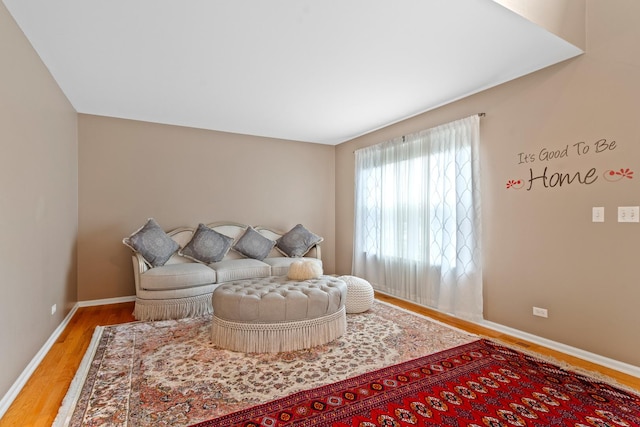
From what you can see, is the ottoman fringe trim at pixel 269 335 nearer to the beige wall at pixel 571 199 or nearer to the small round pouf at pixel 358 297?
the small round pouf at pixel 358 297

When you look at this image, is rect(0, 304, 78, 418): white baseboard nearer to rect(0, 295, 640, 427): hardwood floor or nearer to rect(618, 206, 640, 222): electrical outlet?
rect(0, 295, 640, 427): hardwood floor

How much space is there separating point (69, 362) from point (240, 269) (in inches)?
76.3

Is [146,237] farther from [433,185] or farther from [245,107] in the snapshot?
[433,185]

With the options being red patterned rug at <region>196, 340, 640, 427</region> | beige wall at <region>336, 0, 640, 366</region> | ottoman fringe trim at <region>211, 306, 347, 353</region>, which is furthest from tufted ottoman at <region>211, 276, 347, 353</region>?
beige wall at <region>336, 0, 640, 366</region>

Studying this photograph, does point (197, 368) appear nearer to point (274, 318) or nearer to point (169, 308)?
point (274, 318)

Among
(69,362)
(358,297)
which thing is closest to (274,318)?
(358,297)

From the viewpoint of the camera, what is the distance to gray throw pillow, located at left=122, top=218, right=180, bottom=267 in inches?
155

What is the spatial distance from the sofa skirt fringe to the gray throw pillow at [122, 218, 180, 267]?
0.54 m

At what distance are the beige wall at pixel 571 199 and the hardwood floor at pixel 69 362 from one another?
0.64 feet

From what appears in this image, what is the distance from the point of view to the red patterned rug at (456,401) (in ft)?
6.14

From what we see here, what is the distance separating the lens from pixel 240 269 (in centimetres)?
421

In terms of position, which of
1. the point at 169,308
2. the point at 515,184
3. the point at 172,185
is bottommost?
the point at 169,308

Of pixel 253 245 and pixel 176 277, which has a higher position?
pixel 253 245

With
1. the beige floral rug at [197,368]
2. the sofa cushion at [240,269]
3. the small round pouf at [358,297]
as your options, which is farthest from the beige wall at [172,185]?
the small round pouf at [358,297]
